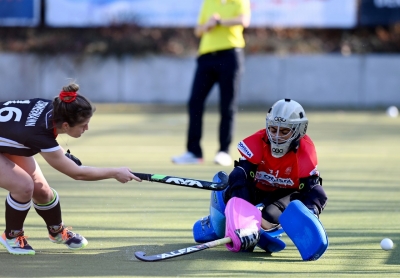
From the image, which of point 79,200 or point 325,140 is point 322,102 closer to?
point 325,140

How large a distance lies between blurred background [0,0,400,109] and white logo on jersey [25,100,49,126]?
12824 mm

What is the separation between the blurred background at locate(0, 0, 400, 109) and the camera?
58.7 feet

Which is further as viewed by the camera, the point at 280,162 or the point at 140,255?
the point at 280,162

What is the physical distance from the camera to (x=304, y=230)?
493 cm

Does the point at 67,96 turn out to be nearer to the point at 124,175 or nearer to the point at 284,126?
the point at 124,175

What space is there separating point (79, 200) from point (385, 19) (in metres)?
13.5

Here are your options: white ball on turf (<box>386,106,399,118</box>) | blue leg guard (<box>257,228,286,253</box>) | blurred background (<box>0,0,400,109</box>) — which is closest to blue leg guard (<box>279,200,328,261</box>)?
blue leg guard (<box>257,228,286,253</box>)

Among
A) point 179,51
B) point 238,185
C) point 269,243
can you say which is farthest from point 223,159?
point 179,51

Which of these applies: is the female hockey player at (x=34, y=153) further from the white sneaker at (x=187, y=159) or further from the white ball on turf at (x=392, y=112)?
the white ball on turf at (x=392, y=112)

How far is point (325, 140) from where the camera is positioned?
38.6 feet

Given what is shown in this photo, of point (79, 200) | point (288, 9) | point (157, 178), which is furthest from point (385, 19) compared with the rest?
point (157, 178)

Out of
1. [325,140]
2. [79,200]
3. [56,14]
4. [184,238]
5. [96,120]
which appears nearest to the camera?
[184,238]

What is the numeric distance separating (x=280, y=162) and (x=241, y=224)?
61 cm

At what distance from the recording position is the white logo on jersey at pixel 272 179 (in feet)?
17.9
